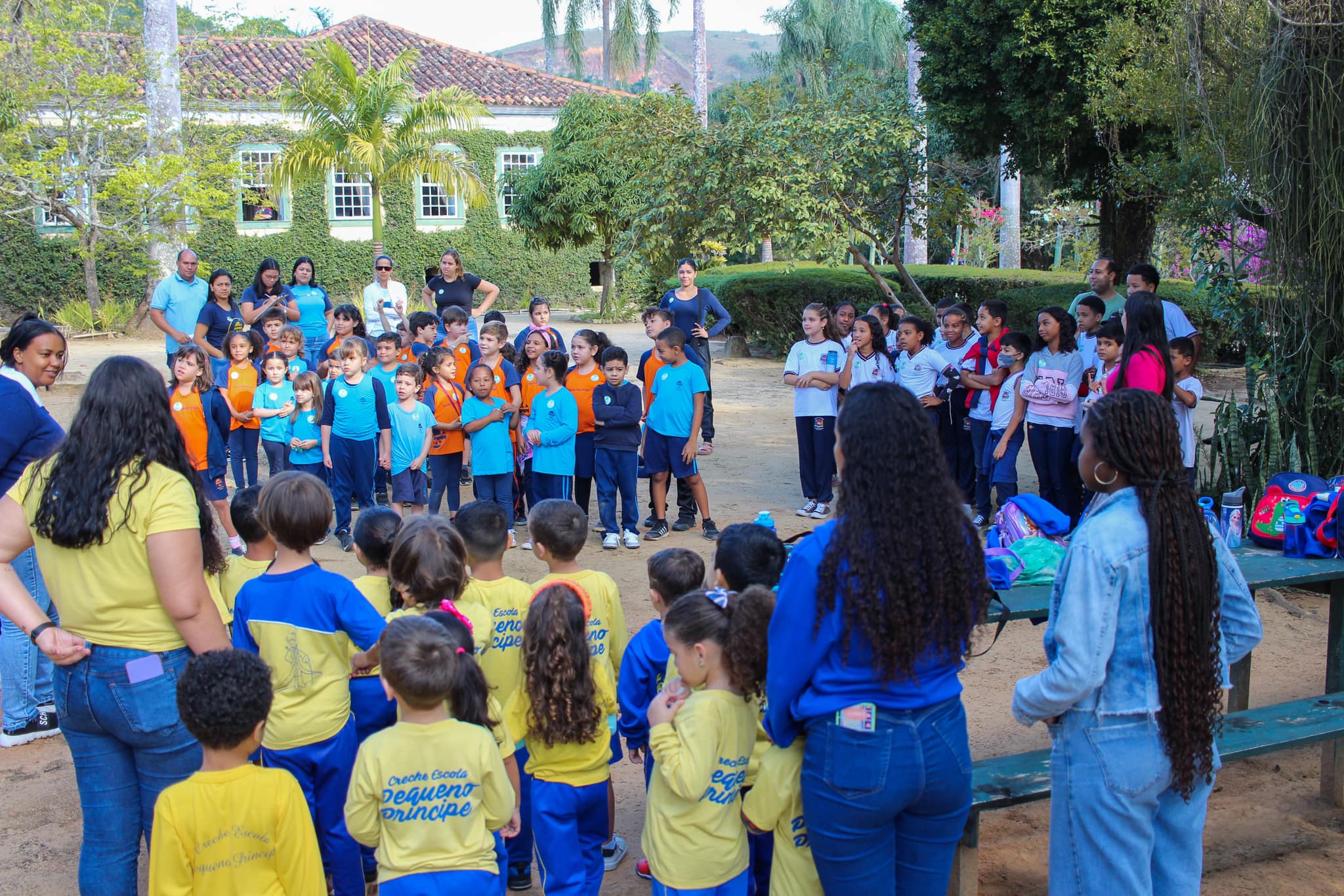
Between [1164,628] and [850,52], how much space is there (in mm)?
47489

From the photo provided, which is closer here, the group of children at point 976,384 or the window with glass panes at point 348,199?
the group of children at point 976,384

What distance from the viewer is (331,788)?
11.0 ft

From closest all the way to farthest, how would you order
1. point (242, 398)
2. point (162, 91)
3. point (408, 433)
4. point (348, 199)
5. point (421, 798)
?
point (421, 798)
point (408, 433)
point (242, 398)
point (162, 91)
point (348, 199)

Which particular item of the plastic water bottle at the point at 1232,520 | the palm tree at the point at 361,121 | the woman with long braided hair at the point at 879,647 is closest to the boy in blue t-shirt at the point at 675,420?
the plastic water bottle at the point at 1232,520

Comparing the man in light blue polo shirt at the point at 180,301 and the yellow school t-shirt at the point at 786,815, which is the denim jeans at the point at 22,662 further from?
the man in light blue polo shirt at the point at 180,301

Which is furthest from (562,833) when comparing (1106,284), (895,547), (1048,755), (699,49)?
(699,49)

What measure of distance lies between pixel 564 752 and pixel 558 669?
1.03ft

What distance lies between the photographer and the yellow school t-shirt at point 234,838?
2.54 meters

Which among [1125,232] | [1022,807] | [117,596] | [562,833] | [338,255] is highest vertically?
[338,255]

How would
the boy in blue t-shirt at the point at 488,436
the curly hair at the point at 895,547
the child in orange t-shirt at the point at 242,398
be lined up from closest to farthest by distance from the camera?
1. the curly hair at the point at 895,547
2. the boy in blue t-shirt at the point at 488,436
3. the child in orange t-shirt at the point at 242,398

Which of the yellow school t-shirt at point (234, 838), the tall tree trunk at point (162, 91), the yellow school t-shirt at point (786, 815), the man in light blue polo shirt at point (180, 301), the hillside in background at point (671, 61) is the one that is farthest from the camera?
the hillside in background at point (671, 61)

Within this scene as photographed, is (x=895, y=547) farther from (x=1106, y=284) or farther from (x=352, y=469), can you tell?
(x=1106, y=284)

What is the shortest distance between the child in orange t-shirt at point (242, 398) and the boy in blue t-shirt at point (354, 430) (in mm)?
757

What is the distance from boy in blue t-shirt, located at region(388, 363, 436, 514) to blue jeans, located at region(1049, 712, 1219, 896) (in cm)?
536
